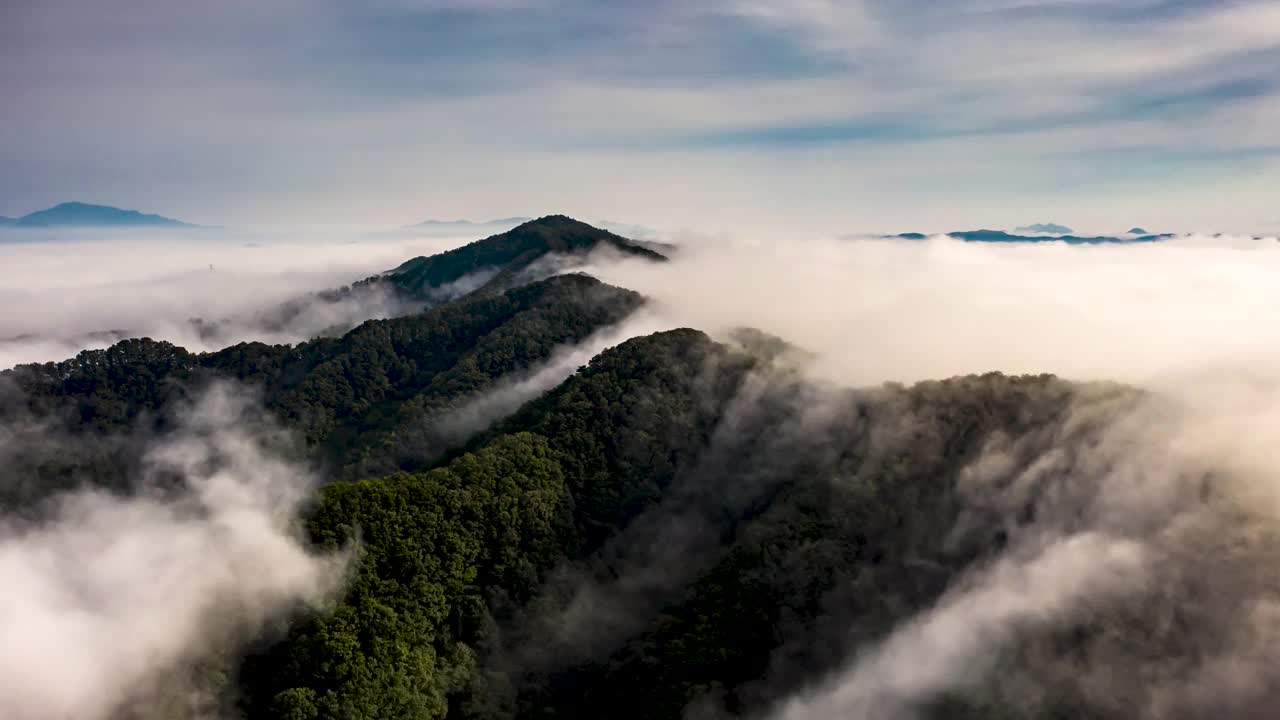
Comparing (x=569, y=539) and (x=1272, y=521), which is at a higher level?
(x=1272, y=521)

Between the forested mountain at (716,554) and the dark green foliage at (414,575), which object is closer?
the dark green foliage at (414,575)

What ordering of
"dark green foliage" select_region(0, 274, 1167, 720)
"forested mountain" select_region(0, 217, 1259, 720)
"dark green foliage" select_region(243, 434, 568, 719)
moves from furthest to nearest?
"dark green foliage" select_region(0, 274, 1167, 720) < "forested mountain" select_region(0, 217, 1259, 720) < "dark green foliage" select_region(243, 434, 568, 719)

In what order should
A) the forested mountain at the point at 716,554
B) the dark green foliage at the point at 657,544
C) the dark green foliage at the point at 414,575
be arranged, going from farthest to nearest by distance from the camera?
1. the dark green foliage at the point at 657,544
2. the forested mountain at the point at 716,554
3. the dark green foliage at the point at 414,575

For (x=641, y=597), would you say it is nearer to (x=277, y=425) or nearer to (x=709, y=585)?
(x=709, y=585)

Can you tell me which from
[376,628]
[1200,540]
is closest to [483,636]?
[376,628]

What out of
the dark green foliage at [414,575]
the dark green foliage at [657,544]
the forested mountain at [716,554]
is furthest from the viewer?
the dark green foliage at [657,544]

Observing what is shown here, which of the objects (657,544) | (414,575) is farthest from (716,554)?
(414,575)

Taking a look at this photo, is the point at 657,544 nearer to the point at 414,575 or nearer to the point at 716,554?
the point at 716,554

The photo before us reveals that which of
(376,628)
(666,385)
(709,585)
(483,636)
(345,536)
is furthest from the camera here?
(666,385)
